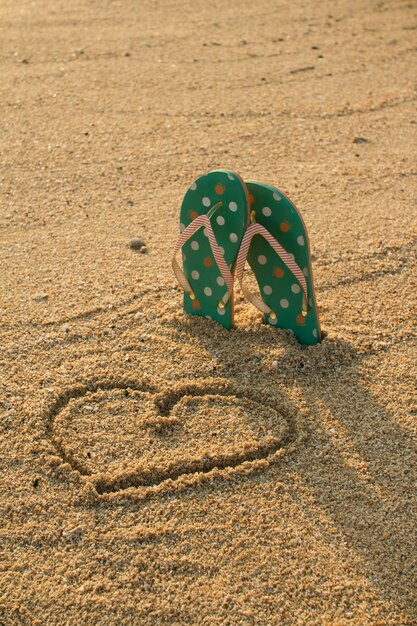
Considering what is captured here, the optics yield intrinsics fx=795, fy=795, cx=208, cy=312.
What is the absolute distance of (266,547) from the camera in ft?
5.97

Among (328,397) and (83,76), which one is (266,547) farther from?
(83,76)

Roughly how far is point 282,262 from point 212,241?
215 mm

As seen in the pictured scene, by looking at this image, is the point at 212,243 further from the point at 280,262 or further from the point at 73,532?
the point at 73,532

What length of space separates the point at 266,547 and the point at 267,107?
250 centimetres

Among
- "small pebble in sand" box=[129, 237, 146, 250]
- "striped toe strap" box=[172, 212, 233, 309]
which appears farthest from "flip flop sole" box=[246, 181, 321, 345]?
"small pebble in sand" box=[129, 237, 146, 250]

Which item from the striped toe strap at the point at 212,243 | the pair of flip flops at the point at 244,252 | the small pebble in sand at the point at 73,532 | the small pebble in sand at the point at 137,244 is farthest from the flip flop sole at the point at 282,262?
the small pebble in sand at the point at 73,532

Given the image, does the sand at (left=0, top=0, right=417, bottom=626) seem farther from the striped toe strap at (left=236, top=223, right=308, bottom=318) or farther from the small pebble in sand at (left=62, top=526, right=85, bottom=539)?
the striped toe strap at (left=236, top=223, right=308, bottom=318)

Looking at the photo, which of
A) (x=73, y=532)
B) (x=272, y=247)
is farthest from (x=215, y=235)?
(x=73, y=532)

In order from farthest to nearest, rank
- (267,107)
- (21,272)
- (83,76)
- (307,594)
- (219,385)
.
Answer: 1. (83,76)
2. (267,107)
3. (21,272)
4. (219,385)
5. (307,594)

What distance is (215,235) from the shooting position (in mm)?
2305

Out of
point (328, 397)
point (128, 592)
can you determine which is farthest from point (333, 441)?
point (128, 592)

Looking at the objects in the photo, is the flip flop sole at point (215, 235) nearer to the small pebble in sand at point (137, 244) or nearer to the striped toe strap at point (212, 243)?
the striped toe strap at point (212, 243)

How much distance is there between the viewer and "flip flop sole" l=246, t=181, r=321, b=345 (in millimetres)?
2191

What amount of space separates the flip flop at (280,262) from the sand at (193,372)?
8cm
